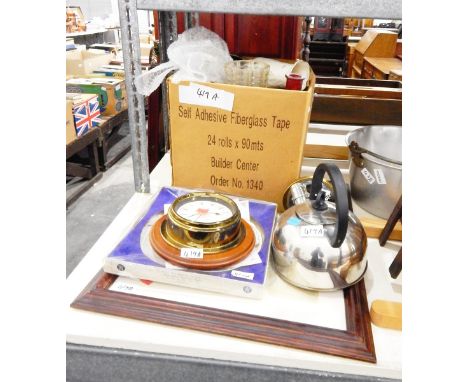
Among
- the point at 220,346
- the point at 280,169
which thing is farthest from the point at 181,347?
the point at 280,169

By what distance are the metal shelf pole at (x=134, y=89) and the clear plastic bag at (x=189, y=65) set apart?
29mm

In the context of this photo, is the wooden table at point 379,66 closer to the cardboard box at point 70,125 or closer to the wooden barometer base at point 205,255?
the cardboard box at point 70,125

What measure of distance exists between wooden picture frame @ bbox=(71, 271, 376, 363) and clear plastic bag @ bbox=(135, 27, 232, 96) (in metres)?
0.51

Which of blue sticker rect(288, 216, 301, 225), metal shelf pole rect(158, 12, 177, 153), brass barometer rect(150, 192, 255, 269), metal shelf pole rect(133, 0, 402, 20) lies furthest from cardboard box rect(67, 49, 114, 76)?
blue sticker rect(288, 216, 301, 225)

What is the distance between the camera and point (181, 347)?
62 cm

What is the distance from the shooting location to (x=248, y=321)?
656 mm

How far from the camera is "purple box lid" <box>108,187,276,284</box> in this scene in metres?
0.72

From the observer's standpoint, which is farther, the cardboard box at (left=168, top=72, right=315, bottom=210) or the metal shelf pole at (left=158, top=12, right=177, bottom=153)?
the metal shelf pole at (left=158, top=12, right=177, bottom=153)

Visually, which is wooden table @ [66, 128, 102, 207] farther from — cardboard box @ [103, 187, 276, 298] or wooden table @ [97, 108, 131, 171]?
cardboard box @ [103, 187, 276, 298]

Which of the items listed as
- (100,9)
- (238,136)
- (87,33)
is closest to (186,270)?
(238,136)

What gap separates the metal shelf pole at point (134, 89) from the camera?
84 centimetres

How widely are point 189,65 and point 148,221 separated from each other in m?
0.41
